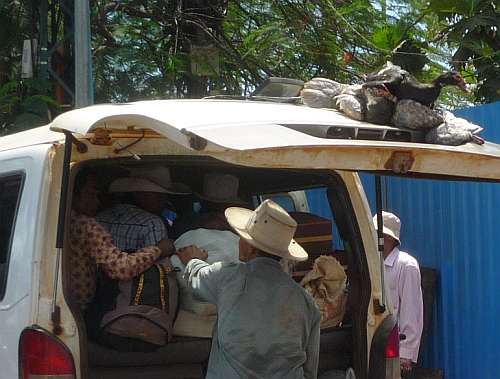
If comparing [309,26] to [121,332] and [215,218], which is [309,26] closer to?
[215,218]

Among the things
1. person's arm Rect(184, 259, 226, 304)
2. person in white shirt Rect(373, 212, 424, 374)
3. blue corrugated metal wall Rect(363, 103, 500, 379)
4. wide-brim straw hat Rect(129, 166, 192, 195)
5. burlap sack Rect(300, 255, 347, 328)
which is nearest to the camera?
person's arm Rect(184, 259, 226, 304)

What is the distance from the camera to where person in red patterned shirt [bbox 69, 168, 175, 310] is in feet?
11.4

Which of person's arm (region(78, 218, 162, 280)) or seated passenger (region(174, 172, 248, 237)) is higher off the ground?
seated passenger (region(174, 172, 248, 237))

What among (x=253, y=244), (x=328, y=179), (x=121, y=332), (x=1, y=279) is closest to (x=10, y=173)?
(x=1, y=279)

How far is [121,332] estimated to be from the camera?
11.3 feet

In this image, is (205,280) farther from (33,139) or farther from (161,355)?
(33,139)

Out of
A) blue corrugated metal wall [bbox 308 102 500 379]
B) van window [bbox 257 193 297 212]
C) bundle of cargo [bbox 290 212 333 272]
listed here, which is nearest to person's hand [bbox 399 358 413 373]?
blue corrugated metal wall [bbox 308 102 500 379]

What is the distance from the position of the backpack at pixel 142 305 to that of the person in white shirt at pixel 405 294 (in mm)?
2543

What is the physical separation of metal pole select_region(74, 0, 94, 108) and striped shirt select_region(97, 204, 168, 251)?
4652 mm

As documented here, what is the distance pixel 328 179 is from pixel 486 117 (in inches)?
108

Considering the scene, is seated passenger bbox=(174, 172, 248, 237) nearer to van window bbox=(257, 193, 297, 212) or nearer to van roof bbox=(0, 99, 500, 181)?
van roof bbox=(0, 99, 500, 181)

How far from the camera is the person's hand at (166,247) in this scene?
367cm

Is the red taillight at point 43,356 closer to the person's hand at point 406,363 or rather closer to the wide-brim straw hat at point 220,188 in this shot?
the wide-brim straw hat at point 220,188

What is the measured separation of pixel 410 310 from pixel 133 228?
2696 mm
